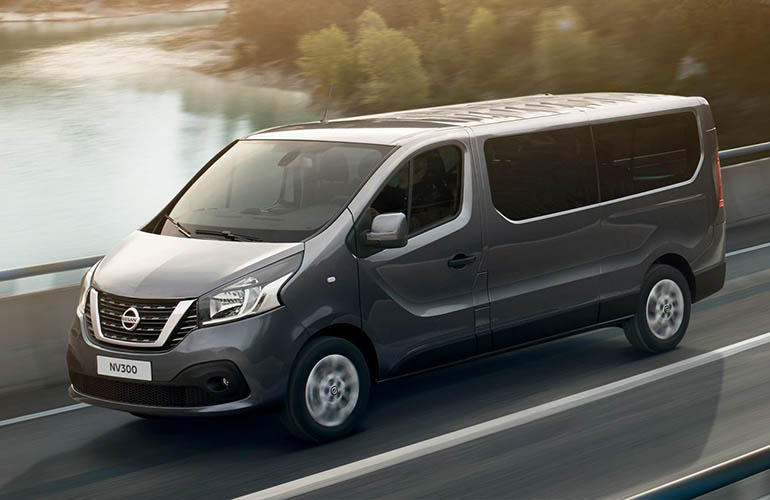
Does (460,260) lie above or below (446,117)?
below

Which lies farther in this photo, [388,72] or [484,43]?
[484,43]

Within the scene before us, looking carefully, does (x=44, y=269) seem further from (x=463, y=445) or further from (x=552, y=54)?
(x=552, y=54)

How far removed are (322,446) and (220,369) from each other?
0.81 meters

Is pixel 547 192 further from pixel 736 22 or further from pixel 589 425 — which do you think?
pixel 736 22

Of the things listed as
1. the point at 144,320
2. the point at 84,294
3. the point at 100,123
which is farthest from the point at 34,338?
the point at 100,123

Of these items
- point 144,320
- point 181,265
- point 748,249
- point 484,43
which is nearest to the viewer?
point 144,320

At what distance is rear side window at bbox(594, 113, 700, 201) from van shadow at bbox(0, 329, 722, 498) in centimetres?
130

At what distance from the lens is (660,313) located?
8.62 meters

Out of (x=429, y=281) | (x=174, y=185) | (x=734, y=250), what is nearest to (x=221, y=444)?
(x=429, y=281)

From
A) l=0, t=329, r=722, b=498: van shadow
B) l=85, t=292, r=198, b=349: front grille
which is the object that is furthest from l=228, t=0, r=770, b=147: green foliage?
l=85, t=292, r=198, b=349: front grille

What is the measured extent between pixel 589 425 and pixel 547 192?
67.3 inches

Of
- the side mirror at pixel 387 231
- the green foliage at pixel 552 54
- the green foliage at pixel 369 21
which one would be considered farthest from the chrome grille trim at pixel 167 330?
the green foliage at pixel 369 21

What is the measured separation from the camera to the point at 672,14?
112 feet

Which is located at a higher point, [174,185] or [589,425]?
[589,425]
